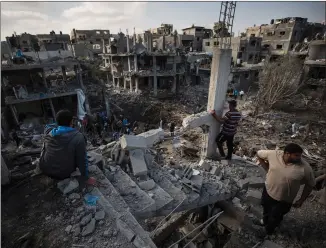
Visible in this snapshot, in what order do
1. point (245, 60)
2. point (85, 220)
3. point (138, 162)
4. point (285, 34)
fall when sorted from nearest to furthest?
point (85, 220), point (138, 162), point (285, 34), point (245, 60)

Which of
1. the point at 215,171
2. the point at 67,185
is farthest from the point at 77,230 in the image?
the point at 215,171

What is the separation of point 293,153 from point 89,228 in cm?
345

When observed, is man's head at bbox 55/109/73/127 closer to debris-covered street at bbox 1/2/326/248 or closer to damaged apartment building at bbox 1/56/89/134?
debris-covered street at bbox 1/2/326/248

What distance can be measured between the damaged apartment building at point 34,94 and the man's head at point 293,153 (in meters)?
17.1

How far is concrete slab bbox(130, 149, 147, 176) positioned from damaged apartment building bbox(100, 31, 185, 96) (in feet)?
75.8

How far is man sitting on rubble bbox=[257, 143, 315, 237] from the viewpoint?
339 cm

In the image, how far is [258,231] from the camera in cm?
444

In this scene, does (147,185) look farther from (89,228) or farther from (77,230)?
(77,230)

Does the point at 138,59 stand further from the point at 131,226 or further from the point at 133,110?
the point at 131,226

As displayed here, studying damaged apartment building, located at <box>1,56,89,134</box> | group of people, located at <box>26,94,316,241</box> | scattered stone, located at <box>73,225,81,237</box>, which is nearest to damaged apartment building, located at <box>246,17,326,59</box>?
damaged apartment building, located at <box>1,56,89,134</box>

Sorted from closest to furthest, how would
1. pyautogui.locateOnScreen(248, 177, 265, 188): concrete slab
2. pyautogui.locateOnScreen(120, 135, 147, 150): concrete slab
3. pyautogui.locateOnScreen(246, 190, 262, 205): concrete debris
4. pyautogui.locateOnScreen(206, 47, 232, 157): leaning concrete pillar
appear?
1. pyautogui.locateOnScreen(120, 135, 147, 150): concrete slab
2. pyautogui.locateOnScreen(246, 190, 262, 205): concrete debris
3. pyautogui.locateOnScreen(206, 47, 232, 157): leaning concrete pillar
4. pyautogui.locateOnScreen(248, 177, 265, 188): concrete slab

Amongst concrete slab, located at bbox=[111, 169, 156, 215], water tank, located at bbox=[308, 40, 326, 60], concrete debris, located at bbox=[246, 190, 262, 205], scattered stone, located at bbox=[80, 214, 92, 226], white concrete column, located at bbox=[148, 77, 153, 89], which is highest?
water tank, located at bbox=[308, 40, 326, 60]

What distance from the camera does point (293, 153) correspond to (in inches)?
130

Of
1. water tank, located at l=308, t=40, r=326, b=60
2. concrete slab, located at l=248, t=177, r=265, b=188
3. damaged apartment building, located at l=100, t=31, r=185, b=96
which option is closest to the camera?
concrete slab, located at l=248, t=177, r=265, b=188
